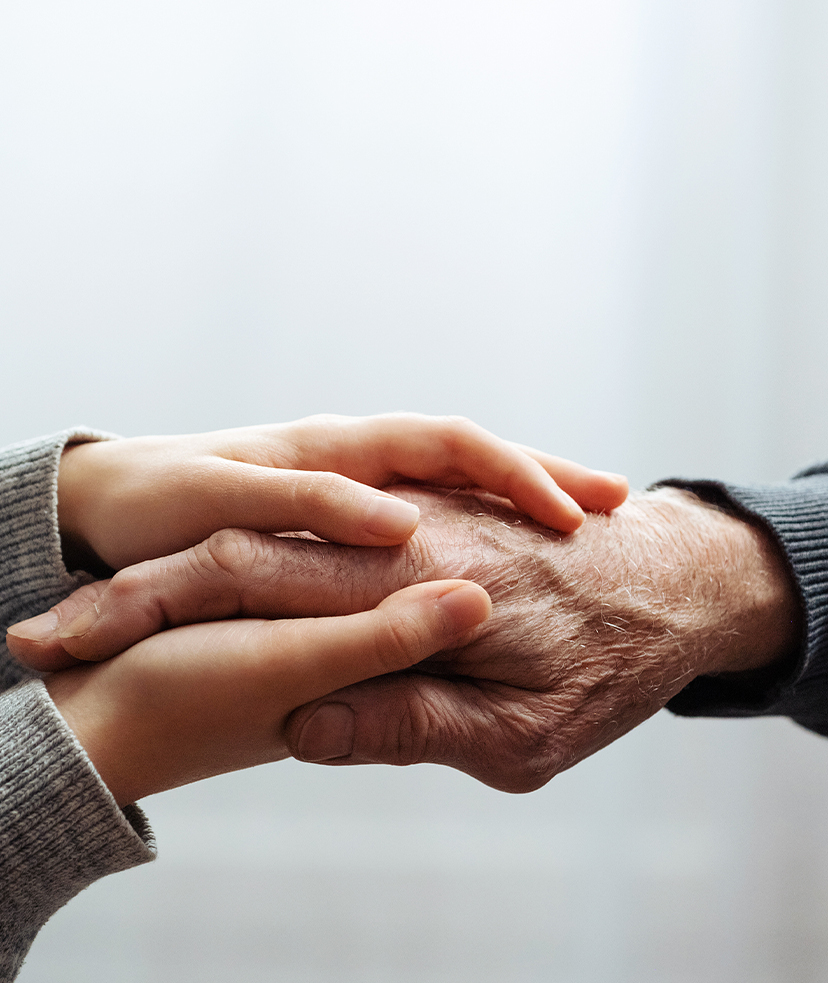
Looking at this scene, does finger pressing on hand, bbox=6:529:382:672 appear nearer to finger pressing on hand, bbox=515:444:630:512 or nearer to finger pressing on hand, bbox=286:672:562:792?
finger pressing on hand, bbox=286:672:562:792

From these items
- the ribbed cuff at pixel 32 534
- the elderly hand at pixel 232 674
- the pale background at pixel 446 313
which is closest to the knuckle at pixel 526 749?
the elderly hand at pixel 232 674

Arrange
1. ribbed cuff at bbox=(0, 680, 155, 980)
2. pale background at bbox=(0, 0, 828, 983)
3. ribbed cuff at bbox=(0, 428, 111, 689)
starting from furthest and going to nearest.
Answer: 1. pale background at bbox=(0, 0, 828, 983)
2. ribbed cuff at bbox=(0, 428, 111, 689)
3. ribbed cuff at bbox=(0, 680, 155, 980)

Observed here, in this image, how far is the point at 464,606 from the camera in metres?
0.63

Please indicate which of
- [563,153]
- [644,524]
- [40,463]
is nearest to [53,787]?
[40,463]

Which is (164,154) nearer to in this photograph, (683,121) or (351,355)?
(351,355)

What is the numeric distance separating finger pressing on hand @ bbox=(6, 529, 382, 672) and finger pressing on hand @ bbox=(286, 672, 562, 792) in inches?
3.8

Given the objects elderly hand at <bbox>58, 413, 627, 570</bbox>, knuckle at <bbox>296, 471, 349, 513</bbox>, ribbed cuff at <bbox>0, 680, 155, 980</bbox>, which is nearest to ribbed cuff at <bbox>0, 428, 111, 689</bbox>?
elderly hand at <bbox>58, 413, 627, 570</bbox>

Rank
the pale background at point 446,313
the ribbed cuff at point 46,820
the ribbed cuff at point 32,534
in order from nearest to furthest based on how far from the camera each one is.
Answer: the ribbed cuff at point 46,820
the ribbed cuff at point 32,534
the pale background at point 446,313

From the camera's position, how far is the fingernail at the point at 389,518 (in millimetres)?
667

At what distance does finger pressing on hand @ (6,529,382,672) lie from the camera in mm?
660

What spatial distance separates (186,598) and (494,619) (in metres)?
0.30

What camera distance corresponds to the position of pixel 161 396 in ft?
5.53

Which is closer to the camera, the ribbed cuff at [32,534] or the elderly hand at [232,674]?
the elderly hand at [232,674]

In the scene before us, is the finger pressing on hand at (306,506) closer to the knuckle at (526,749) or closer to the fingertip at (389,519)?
the fingertip at (389,519)
